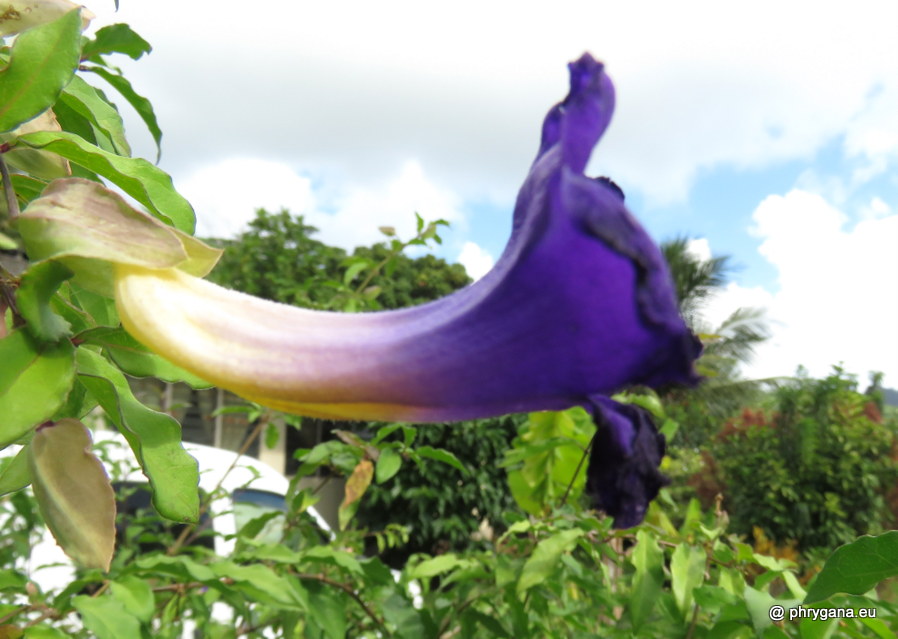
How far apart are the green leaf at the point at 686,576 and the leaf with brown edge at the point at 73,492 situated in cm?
78

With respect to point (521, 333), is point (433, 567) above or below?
below

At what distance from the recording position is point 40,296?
492mm

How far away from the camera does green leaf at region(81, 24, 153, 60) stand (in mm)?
917

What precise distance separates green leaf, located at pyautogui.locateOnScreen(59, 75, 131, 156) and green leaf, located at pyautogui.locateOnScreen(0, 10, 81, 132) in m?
0.18

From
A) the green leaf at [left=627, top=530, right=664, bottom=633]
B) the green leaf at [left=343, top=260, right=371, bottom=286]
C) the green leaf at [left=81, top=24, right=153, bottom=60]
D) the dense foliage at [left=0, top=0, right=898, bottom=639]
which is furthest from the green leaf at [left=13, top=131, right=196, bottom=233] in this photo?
the green leaf at [left=343, top=260, right=371, bottom=286]

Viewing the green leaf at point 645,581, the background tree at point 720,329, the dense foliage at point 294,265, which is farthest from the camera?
the background tree at point 720,329

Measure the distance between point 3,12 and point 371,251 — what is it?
972cm

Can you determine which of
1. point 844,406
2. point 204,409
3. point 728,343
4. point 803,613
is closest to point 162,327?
point 803,613

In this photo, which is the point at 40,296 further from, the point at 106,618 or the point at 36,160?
the point at 106,618

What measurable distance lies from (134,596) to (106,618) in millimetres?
97

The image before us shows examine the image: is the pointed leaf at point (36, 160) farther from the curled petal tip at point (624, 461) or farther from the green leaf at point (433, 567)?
the green leaf at point (433, 567)

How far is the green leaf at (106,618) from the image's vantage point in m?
0.86

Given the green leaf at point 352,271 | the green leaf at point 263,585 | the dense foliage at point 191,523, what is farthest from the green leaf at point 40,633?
the green leaf at point 352,271

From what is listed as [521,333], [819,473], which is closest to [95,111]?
[521,333]
